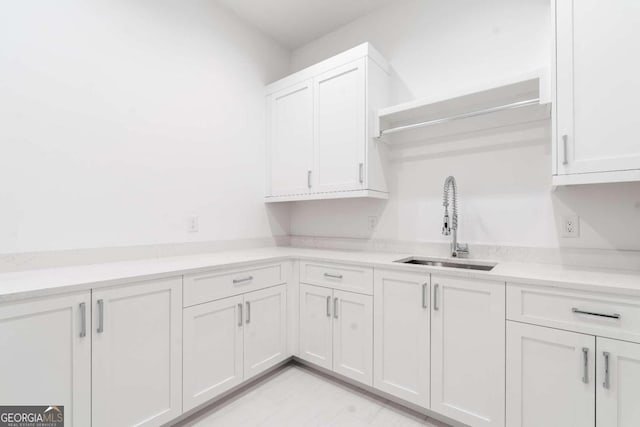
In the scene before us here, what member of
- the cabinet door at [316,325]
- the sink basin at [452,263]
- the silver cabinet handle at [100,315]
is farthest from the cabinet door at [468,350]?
the silver cabinet handle at [100,315]

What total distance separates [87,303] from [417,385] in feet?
5.63

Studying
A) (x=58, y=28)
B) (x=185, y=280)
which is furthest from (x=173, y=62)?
(x=185, y=280)

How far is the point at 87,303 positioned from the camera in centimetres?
129

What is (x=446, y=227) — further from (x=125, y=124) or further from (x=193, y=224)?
(x=125, y=124)

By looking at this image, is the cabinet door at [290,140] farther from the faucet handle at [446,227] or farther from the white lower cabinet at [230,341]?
the faucet handle at [446,227]

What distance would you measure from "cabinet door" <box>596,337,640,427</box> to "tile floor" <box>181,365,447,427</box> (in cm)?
76

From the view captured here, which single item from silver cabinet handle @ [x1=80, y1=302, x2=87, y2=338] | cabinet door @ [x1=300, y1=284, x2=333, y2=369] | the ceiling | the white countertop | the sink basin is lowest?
cabinet door @ [x1=300, y1=284, x2=333, y2=369]

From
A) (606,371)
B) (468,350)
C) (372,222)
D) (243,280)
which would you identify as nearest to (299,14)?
(372,222)

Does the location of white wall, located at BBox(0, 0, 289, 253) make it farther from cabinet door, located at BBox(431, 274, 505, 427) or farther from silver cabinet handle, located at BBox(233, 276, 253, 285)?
cabinet door, located at BBox(431, 274, 505, 427)

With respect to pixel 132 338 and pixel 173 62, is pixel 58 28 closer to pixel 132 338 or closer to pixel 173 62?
pixel 173 62

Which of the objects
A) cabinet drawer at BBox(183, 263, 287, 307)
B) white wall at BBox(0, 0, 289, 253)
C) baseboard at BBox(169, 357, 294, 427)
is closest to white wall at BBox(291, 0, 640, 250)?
cabinet drawer at BBox(183, 263, 287, 307)

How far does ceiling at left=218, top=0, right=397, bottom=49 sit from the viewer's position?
2.44 m

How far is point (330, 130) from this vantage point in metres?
2.38

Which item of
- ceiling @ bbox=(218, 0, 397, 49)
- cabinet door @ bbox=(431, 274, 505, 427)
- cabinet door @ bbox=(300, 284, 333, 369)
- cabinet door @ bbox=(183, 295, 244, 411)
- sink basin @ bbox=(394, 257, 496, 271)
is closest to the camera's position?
cabinet door @ bbox=(431, 274, 505, 427)
